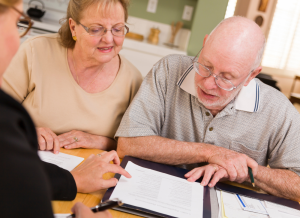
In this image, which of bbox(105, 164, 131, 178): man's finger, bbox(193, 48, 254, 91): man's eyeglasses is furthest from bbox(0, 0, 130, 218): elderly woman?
bbox(193, 48, 254, 91): man's eyeglasses

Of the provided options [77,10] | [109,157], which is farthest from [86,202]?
[77,10]

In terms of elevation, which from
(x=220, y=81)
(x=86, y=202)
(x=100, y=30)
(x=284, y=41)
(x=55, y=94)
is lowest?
(x=86, y=202)

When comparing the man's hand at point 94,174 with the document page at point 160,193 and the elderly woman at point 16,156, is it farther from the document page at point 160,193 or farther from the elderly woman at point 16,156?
the elderly woman at point 16,156

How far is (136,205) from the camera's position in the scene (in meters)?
0.81

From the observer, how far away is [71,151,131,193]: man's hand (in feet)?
2.82

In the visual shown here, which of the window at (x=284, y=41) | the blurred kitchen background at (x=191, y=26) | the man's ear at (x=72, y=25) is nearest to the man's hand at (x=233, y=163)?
the man's ear at (x=72, y=25)

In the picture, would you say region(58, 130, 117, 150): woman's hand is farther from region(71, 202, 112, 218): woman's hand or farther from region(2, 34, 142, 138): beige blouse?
region(71, 202, 112, 218): woman's hand

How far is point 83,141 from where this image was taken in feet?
4.05

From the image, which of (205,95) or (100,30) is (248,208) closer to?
(205,95)

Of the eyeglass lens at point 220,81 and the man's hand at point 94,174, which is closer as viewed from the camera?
the man's hand at point 94,174

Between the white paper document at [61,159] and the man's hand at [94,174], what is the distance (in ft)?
0.23

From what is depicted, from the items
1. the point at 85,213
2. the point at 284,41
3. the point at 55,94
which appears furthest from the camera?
the point at 284,41

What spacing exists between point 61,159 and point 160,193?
40 centimetres

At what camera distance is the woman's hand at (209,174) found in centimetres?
104
